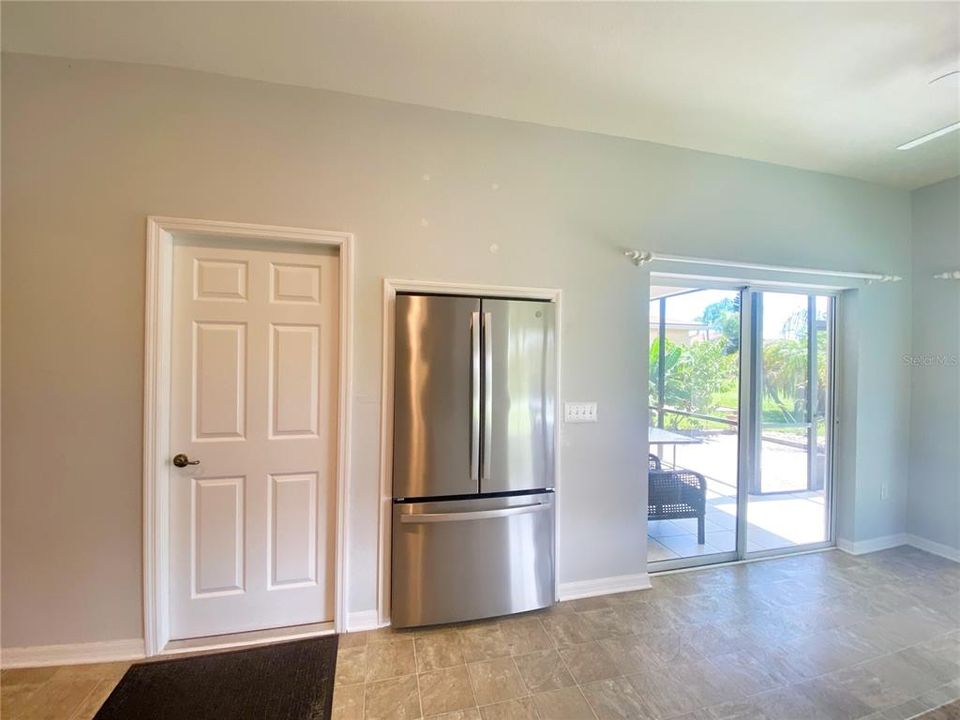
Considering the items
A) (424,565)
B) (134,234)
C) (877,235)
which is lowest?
(424,565)

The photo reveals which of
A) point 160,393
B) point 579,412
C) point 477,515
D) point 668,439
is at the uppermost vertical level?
point 160,393

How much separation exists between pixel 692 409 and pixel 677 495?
0.64 metres

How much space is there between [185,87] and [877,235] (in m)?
4.85

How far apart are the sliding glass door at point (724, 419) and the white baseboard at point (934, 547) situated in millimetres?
869

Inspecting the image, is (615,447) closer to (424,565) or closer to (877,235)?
(424,565)

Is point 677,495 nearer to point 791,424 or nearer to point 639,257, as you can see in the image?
point 791,424

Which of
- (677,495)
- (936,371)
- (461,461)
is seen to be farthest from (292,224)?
(936,371)

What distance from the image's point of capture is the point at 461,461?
6.86 ft

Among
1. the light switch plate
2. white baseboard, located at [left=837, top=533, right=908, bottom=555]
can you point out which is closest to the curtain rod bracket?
the light switch plate

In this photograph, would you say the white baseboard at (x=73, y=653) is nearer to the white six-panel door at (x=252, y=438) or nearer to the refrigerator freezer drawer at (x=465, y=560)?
the white six-panel door at (x=252, y=438)

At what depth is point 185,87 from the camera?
1.92 m

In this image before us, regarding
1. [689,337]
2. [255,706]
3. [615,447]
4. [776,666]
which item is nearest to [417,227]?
[615,447]

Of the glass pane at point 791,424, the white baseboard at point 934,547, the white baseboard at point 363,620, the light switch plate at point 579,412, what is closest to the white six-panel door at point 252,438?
the white baseboard at point 363,620

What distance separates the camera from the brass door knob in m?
1.93
